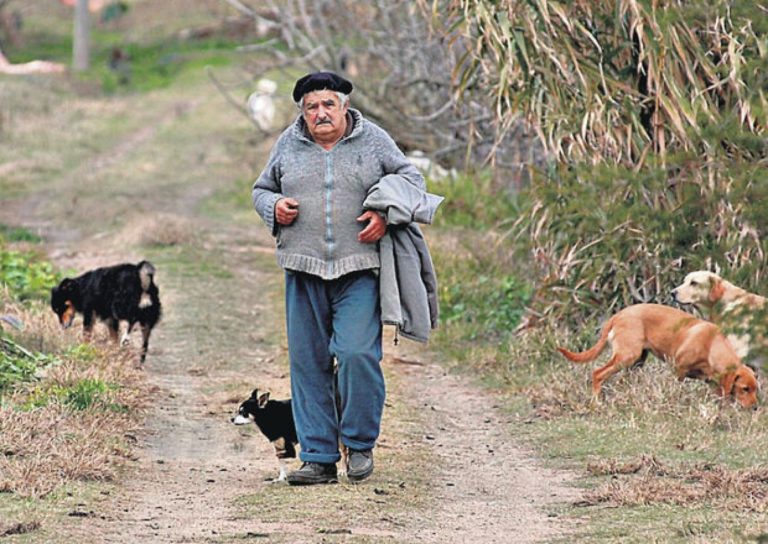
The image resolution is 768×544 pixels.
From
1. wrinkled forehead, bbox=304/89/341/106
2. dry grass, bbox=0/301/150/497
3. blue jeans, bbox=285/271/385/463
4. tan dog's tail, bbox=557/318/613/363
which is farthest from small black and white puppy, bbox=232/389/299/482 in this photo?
tan dog's tail, bbox=557/318/613/363

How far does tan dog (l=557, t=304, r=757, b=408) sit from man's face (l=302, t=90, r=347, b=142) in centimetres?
301

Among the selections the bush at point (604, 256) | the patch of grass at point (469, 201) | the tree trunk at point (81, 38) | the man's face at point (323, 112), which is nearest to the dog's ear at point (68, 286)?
the bush at point (604, 256)

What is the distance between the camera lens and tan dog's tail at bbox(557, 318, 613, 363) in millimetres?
9695

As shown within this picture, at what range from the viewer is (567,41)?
10492 mm

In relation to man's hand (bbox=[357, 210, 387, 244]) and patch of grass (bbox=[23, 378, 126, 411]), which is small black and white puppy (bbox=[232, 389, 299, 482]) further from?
patch of grass (bbox=[23, 378, 126, 411])

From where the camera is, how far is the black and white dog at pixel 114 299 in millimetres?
10828

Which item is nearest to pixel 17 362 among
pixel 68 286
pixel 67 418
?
pixel 67 418

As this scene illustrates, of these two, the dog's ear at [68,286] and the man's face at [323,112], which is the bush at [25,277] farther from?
the man's face at [323,112]

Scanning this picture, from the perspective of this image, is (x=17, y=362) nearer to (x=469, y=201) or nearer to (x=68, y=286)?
(x=68, y=286)

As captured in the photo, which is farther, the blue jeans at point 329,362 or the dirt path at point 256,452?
the blue jeans at point 329,362

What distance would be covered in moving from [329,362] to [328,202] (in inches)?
32.8

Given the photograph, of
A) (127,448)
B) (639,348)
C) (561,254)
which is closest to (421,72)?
(561,254)

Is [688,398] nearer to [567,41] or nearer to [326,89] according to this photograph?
[567,41]

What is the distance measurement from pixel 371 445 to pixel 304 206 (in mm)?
1281
